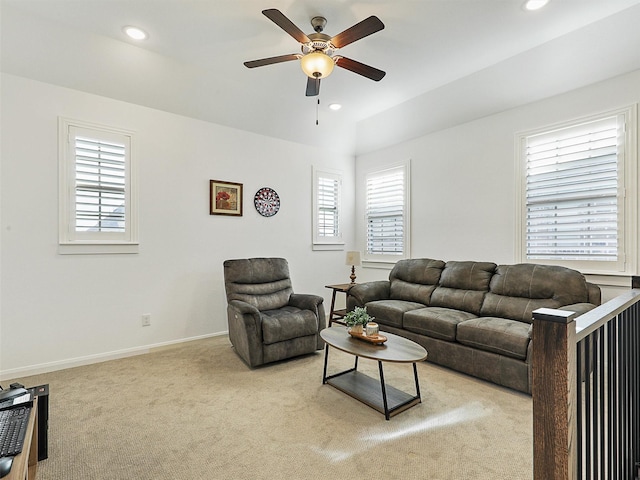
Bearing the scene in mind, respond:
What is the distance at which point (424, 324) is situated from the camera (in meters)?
3.49

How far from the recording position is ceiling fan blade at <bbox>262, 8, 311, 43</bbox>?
7.20 feet

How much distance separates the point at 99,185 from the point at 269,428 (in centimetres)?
306

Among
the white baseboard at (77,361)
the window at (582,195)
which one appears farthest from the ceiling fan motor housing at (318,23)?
the white baseboard at (77,361)

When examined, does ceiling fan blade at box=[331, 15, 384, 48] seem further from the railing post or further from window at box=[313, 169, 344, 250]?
window at box=[313, 169, 344, 250]

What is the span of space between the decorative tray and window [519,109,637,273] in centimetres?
219

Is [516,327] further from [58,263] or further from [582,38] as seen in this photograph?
[58,263]

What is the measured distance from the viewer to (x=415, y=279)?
4402mm

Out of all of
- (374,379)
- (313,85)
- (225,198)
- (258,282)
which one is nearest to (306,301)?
(258,282)

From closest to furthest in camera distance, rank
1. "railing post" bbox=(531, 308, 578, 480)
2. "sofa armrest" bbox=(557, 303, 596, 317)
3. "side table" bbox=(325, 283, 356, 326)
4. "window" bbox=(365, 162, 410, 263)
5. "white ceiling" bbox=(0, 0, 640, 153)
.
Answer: "railing post" bbox=(531, 308, 578, 480)
"white ceiling" bbox=(0, 0, 640, 153)
"sofa armrest" bbox=(557, 303, 596, 317)
"side table" bbox=(325, 283, 356, 326)
"window" bbox=(365, 162, 410, 263)

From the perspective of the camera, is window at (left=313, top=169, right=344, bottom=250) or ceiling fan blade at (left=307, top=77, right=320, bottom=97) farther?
window at (left=313, top=169, right=344, bottom=250)

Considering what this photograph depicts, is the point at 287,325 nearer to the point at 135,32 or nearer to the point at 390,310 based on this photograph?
the point at 390,310

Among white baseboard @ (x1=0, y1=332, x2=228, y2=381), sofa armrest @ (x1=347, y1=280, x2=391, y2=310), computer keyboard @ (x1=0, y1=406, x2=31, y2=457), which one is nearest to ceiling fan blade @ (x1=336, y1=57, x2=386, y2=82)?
sofa armrest @ (x1=347, y1=280, x2=391, y2=310)

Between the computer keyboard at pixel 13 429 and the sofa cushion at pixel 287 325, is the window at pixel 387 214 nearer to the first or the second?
the sofa cushion at pixel 287 325

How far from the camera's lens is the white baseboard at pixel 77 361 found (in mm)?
3127
